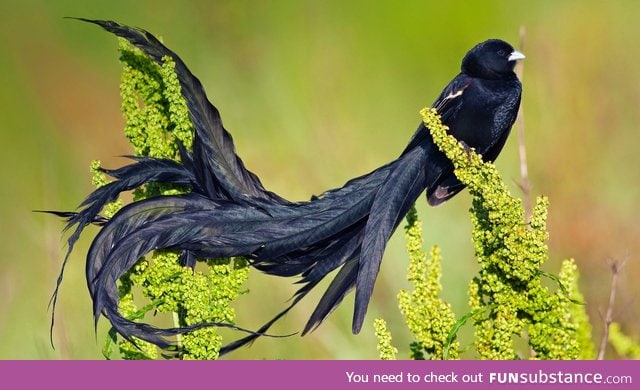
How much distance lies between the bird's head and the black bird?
1.68ft

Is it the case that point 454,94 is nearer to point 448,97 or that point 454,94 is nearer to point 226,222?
point 448,97

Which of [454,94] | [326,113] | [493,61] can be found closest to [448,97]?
[454,94]

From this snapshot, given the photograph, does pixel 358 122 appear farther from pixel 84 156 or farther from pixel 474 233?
pixel 474 233

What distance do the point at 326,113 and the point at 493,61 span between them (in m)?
1.65

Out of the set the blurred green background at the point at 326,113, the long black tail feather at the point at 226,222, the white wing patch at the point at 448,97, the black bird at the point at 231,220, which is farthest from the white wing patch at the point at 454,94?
the blurred green background at the point at 326,113

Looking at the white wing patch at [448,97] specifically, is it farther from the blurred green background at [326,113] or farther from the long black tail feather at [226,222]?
the blurred green background at [326,113]

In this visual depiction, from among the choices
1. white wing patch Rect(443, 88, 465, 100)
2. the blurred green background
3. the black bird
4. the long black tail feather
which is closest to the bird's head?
white wing patch Rect(443, 88, 465, 100)

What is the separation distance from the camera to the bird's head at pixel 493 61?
3.84 metres

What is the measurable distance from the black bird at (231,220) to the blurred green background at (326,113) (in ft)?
4.24

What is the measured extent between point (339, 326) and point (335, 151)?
1.00m

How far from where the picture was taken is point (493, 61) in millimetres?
3842

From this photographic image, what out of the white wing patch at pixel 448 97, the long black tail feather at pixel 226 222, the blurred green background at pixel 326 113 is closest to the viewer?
the long black tail feather at pixel 226 222

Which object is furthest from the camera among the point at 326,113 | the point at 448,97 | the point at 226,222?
the point at 326,113

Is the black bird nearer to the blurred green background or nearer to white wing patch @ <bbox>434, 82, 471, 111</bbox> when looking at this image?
white wing patch @ <bbox>434, 82, 471, 111</bbox>
